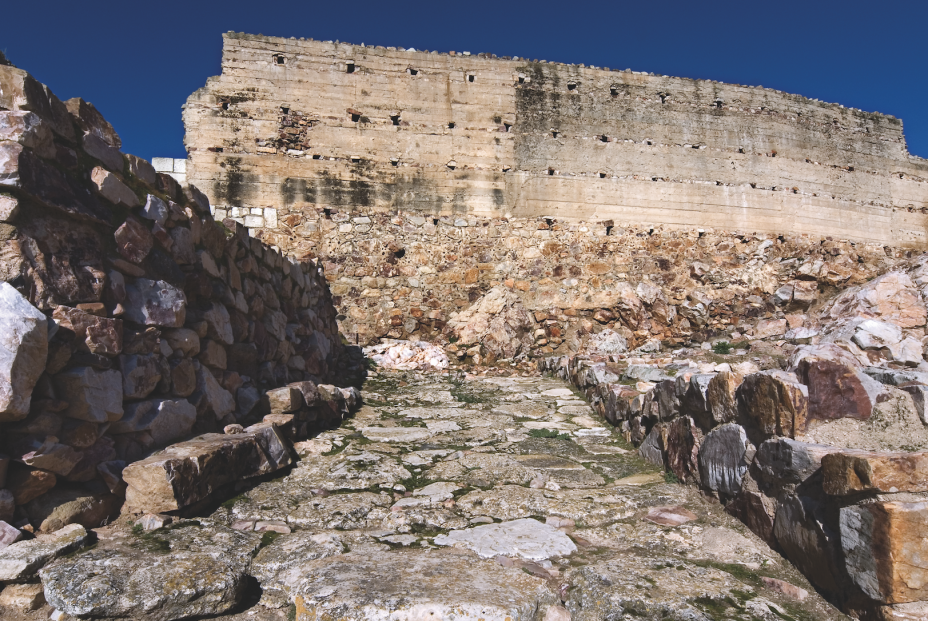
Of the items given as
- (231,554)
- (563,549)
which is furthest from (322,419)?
(563,549)

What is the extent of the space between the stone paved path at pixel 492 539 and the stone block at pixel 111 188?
1804 millimetres

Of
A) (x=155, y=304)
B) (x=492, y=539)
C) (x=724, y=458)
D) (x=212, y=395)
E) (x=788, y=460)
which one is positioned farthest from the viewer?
(x=212, y=395)

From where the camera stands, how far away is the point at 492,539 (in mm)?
2738

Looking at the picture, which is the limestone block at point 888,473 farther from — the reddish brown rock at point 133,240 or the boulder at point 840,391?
the reddish brown rock at point 133,240

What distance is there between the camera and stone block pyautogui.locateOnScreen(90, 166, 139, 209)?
9.91ft

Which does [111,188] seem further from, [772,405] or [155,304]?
[772,405]

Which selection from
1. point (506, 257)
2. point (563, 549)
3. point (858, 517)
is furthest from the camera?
point (506, 257)

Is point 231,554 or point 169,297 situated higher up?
point 169,297

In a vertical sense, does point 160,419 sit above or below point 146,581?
above

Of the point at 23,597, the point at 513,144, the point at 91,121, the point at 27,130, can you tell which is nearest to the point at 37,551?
the point at 23,597

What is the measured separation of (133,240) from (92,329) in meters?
0.66

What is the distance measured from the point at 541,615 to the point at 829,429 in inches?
59.7

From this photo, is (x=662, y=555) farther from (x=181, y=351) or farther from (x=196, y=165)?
(x=196, y=165)

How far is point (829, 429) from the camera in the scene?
8.17 ft
